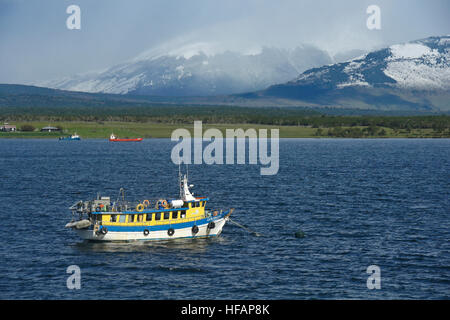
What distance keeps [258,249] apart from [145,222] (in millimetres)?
13427

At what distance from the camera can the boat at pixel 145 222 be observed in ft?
243

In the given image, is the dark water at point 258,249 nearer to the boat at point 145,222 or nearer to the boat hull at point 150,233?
the boat hull at point 150,233

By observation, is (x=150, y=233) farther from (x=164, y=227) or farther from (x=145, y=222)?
(x=164, y=227)

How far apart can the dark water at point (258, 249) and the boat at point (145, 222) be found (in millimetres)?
1399

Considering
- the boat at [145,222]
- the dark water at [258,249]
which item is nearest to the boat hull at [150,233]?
the boat at [145,222]

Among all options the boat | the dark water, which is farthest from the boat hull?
the dark water

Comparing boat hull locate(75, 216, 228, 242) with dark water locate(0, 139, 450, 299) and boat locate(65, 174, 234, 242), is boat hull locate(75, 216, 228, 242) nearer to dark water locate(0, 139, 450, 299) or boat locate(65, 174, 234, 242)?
boat locate(65, 174, 234, 242)

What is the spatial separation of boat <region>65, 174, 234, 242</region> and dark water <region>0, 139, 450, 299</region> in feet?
4.59

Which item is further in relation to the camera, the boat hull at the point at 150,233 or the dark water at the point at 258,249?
the boat hull at the point at 150,233

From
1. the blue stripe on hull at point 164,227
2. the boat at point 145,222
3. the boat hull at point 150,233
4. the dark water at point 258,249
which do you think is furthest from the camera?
the boat hull at point 150,233

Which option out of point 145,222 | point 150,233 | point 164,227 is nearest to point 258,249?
point 164,227

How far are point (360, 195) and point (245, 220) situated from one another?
109 ft

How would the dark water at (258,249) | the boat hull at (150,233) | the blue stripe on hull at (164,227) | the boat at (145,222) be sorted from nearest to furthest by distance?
1. the dark water at (258,249)
2. the boat at (145,222)
3. the blue stripe on hull at (164,227)
4. the boat hull at (150,233)

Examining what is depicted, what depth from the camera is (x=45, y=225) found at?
8450 cm
